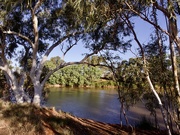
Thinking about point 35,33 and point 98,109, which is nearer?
point 35,33

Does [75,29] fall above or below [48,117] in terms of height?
above

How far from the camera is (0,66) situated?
7.88 meters

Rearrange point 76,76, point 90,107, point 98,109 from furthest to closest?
point 76,76 → point 90,107 → point 98,109

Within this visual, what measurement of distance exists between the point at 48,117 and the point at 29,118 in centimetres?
86

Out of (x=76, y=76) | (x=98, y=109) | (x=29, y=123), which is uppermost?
(x=76, y=76)

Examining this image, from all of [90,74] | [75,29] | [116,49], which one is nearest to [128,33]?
[116,49]

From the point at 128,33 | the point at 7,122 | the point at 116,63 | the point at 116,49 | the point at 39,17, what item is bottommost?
the point at 7,122

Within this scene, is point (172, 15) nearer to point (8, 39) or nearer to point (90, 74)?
point (8, 39)

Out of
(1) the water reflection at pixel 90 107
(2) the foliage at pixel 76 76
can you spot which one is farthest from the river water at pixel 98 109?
(2) the foliage at pixel 76 76

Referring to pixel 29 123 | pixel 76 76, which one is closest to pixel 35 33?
pixel 29 123

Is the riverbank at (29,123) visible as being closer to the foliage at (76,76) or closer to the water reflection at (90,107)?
the water reflection at (90,107)

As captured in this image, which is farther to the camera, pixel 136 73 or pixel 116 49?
pixel 116 49

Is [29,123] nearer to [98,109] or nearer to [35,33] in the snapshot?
[35,33]

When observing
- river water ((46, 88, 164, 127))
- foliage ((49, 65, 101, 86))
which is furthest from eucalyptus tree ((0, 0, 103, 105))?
foliage ((49, 65, 101, 86))
